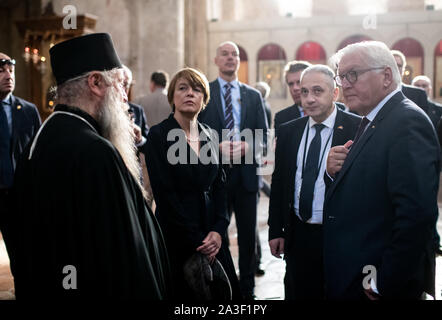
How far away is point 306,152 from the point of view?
3043 millimetres

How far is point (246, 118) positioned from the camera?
14.3 ft

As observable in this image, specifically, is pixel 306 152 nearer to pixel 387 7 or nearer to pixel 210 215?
pixel 210 215

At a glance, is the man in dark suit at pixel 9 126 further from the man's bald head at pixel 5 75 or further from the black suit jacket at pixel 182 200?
the black suit jacket at pixel 182 200

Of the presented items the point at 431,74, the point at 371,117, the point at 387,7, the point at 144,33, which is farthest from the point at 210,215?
the point at 387,7

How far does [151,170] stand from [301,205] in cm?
97

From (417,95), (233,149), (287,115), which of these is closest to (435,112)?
(417,95)

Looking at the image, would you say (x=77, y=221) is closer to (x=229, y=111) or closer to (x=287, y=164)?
(x=287, y=164)

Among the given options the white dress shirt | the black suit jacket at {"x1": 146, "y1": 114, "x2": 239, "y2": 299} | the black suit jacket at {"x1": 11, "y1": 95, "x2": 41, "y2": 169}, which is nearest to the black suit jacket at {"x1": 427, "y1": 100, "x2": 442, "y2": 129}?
the white dress shirt

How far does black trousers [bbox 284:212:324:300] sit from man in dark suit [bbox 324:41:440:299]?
1.95ft

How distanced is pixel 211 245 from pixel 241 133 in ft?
5.01

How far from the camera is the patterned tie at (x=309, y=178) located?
2.88 metres

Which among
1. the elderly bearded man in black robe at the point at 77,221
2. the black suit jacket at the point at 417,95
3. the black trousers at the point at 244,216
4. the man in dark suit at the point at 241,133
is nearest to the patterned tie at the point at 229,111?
the man in dark suit at the point at 241,133

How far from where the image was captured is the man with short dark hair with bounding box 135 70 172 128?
21.1ft

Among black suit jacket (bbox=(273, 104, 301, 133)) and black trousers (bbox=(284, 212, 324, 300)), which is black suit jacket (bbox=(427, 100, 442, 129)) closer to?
black suit jacket (bbox=(273, 104, 301, 133))
